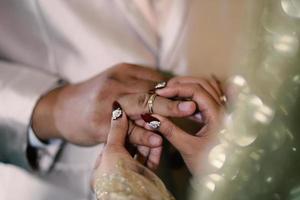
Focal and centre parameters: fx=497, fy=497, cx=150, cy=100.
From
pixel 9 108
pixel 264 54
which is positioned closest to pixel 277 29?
pixel 264 54

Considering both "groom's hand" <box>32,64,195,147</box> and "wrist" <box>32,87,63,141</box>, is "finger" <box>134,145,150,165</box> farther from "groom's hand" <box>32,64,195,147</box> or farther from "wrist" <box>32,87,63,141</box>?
"wrist" <box>32,87,63,141</box>

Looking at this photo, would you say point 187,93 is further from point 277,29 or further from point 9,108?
point 9,108

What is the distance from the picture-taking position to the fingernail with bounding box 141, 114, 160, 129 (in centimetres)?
60

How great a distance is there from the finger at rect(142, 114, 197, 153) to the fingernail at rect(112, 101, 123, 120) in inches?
1.5

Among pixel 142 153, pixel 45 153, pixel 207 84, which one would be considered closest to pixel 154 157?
pixel 142 153

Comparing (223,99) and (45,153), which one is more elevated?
(223,99)

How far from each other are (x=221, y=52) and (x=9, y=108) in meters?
0.33

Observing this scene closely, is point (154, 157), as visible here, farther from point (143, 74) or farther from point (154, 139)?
point (143, 74)

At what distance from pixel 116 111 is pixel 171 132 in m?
0.08

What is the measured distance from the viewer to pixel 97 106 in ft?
2.18

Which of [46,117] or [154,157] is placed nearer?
[154,157]

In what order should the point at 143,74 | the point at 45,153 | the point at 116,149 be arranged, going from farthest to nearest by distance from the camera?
1. the point at 45,153
2. the point at 143,74
3. the point at 116,149

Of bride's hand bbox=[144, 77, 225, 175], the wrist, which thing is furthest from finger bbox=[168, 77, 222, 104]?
the wrist

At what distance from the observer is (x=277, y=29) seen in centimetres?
47
